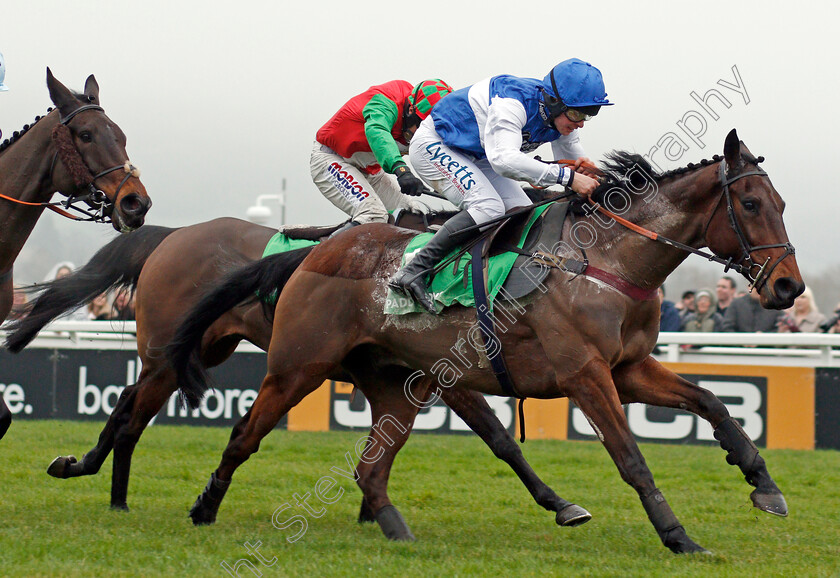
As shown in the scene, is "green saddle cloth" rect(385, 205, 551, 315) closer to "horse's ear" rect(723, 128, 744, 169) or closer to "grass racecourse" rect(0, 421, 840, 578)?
"horse's ear" rect(723, 128, 744, 169)

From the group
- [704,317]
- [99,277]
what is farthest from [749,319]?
[99,277]

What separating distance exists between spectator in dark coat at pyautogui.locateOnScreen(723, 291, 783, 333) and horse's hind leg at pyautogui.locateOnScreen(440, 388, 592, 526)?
14.7 ft

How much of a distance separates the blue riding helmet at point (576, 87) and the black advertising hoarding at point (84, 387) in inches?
226

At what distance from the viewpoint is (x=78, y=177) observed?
17.2ft

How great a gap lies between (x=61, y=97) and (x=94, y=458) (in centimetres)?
204

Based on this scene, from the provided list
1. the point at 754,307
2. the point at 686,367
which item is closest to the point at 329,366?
the point at 686,367

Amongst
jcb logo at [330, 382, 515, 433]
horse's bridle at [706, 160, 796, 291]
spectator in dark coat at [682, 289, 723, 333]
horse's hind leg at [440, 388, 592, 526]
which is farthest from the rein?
spectator in dark coat at [682, 289, 723, 333]

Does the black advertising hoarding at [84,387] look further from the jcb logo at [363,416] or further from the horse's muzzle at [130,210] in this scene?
the horse's muzzle at [130,210]

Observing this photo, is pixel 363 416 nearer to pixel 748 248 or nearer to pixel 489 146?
pixel 489 146

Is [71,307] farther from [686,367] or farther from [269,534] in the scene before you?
[686,367]

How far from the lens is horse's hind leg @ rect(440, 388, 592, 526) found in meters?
5.40

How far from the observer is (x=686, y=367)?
895 centimetres

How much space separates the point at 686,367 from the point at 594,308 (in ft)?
15.1

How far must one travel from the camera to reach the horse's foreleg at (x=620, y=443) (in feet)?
14.4
